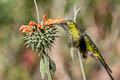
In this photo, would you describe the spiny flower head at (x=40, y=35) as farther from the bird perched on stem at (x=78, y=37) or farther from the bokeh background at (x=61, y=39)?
the bokeh background at (x=61, y=39)

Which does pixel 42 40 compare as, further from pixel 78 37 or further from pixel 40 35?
pixel 78 37

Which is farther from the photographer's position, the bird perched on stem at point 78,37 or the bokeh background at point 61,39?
the bokeh background at point 61,39

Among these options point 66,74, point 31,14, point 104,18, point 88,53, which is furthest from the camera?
point 104,18

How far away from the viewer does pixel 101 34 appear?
555cm

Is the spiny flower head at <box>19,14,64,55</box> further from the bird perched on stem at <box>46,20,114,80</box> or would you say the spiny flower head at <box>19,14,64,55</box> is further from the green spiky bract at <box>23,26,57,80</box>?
the bird perched on stem at <box>46,20,114,80</box>

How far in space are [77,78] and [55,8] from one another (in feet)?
4.15

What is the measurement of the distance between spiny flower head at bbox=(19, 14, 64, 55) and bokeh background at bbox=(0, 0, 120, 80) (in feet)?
8.65

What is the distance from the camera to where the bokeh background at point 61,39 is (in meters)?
5.14

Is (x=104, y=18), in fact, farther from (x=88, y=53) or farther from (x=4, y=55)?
(x=88, y=53)

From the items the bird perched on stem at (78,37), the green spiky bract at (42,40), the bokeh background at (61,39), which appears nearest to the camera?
the bird perched on stem at (78,37)

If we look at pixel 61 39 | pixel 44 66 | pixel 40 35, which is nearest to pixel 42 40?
pixel 40 35

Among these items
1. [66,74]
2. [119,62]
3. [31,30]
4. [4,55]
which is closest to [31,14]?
[4,55]

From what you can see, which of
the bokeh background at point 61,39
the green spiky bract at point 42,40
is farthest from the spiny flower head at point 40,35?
the bokeh background at point 61,39

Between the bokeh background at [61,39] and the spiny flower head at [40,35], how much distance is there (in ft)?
8.65
